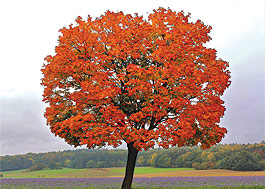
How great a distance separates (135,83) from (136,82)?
4.6 inches

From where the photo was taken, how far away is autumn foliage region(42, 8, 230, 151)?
1980 cm

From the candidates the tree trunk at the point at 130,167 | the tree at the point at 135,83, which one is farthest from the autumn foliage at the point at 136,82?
the tree trunk at the point at 130,167

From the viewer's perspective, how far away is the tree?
780 inches

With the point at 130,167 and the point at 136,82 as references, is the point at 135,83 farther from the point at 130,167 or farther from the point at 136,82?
the point at 130,167

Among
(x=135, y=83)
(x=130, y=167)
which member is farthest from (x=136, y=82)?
(x=130, y=167)

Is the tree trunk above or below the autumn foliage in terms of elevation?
below

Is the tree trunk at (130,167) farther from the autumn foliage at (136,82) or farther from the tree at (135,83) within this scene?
the autumn foliage at (136,82)

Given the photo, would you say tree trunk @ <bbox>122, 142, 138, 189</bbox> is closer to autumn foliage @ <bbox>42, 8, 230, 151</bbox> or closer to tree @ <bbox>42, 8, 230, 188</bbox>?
tree @ <bbox>42, 8, 230, 188</bbox>

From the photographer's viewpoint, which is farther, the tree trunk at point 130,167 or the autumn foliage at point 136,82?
the tree trunk at point 130,167

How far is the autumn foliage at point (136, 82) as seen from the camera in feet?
65.0

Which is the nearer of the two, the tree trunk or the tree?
the tree

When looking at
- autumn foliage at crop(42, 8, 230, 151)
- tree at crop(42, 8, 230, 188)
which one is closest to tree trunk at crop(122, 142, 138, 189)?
tree at crop(42, 8, 230, 188)

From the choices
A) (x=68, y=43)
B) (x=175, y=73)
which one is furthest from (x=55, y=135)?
(x=175, y=73)

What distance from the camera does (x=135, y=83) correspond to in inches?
776
